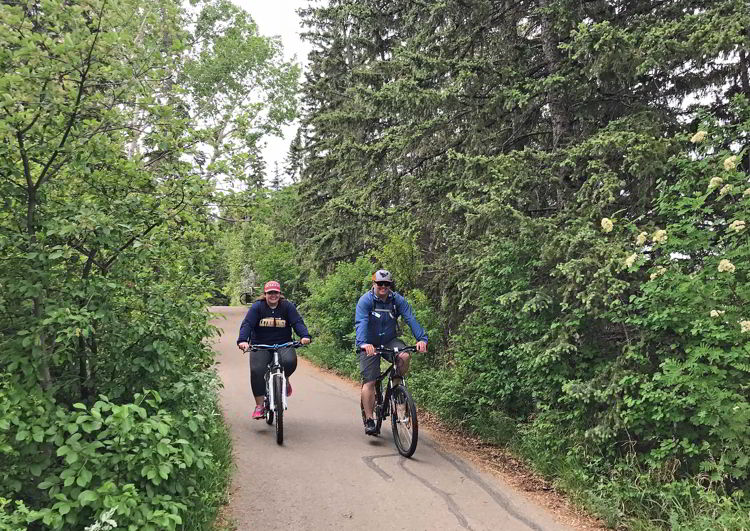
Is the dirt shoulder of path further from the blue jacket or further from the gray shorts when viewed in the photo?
the blue jacket

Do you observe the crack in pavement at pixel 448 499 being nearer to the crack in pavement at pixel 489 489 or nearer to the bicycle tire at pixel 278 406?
the crack in pavement at pixel 489 489

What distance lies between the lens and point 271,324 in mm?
6402

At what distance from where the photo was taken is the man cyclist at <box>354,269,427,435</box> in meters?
5.91

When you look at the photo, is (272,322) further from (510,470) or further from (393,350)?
(510,470)

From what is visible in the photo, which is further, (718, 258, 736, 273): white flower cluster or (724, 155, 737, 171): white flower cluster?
(724, 155, 737, 171): white flower cluster

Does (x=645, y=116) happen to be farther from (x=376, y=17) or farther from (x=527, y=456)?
(x=376, y=17)

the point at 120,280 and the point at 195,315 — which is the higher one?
the point at 120,280

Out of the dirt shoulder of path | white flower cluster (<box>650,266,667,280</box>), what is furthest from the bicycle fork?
white flower cluster (<box>650,266,667,280</box>)

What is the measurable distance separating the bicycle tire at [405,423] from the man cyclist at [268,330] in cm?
138

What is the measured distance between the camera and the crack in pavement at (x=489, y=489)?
170 inches

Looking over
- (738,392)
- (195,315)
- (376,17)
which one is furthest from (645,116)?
(376,17)

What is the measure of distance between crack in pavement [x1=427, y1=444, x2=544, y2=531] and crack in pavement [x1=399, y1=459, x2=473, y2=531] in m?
0.46

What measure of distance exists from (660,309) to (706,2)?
4.00 metres

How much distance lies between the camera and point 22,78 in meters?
2.75
